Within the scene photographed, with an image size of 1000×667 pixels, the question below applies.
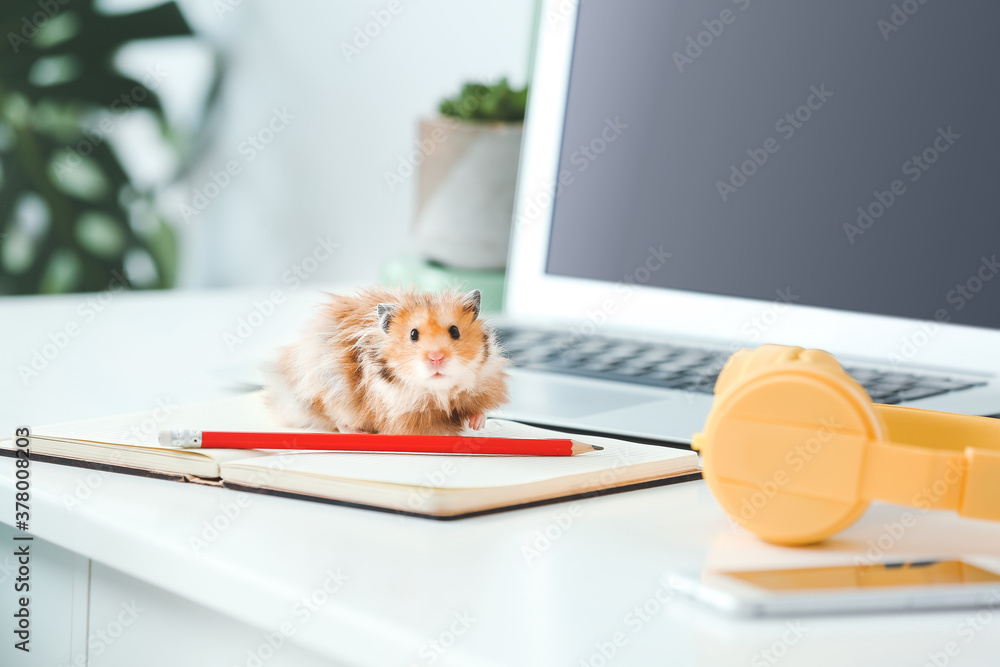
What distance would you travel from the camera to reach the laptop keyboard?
722 mm

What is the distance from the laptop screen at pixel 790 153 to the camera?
A: 0.72 meters

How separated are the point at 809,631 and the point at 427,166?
1.04 m

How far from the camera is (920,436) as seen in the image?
1.65ft

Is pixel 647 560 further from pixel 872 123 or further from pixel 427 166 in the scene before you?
pixel 427 166
